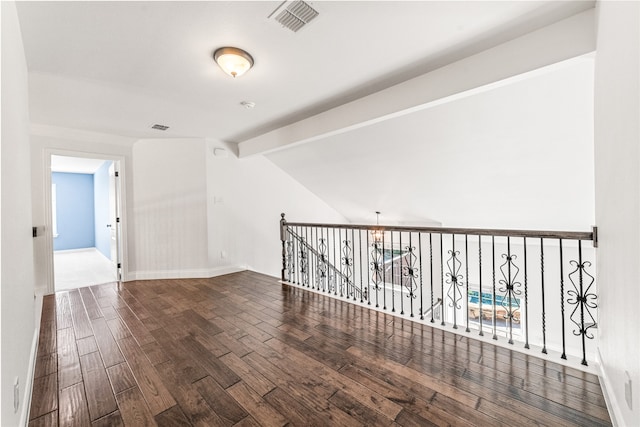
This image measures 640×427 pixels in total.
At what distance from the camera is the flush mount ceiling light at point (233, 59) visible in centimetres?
226

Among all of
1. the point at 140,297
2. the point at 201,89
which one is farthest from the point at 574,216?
→ the point at 140,297

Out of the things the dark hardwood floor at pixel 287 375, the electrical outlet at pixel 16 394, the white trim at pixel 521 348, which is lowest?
the dark hardwood floor at pixel 287 375

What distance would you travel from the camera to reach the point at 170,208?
4.85 metres

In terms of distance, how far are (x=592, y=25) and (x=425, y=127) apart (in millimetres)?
1749

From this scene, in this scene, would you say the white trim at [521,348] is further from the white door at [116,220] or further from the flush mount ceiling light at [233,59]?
the white door at [116,220]

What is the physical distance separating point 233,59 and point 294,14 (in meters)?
0.70

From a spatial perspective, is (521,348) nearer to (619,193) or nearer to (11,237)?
(619,193)

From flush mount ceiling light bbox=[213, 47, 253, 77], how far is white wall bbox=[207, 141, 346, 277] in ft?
9.34

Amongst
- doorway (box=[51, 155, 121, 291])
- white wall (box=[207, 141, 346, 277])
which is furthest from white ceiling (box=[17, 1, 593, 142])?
doorway (box=[51, 155, 121, 291])

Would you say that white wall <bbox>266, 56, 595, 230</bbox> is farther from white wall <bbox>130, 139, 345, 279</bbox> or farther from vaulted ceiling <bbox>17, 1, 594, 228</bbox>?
white wall <bbox>130, 139, 345, 279</bbox>

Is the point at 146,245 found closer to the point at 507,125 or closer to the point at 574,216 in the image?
the point at 507,125

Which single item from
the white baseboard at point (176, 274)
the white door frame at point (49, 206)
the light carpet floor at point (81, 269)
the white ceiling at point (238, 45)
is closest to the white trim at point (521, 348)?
the white ceiling at point (238, 45)

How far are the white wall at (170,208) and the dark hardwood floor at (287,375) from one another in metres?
1.68

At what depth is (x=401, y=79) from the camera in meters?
2.80
